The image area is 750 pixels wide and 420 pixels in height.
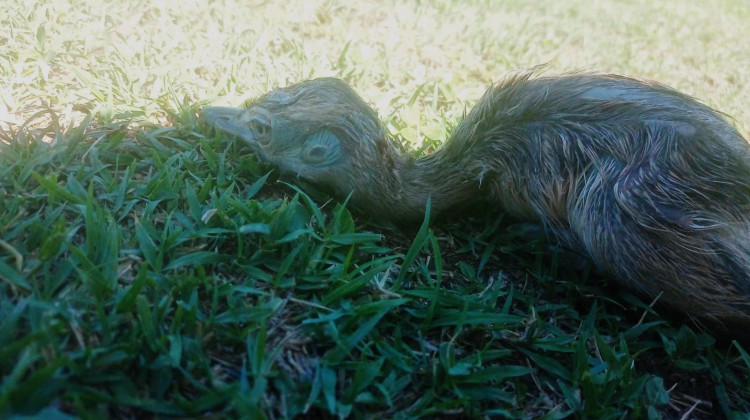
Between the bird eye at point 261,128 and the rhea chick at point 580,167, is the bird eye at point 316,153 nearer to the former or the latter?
the rhea chick at point 580,167

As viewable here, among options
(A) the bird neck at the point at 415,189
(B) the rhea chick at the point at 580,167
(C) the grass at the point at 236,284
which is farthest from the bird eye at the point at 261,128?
(A) the bird neck at the point at 415,189

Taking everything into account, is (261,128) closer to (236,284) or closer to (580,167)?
(236,284)

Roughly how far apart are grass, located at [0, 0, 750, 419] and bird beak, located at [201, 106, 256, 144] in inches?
3.1

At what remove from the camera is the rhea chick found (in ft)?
8.77

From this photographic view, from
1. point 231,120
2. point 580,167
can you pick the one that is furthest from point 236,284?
point 580,167

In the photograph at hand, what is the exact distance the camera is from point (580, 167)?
2939mm

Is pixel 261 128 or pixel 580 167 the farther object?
pixel 261 128

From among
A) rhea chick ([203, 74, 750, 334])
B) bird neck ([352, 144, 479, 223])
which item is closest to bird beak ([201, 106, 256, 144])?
rhea chick ([203, 74, 750, 334])

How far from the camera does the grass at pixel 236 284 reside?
1965 millimetres

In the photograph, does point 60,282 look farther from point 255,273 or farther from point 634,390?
point 634,390

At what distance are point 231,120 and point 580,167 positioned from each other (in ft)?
5.90

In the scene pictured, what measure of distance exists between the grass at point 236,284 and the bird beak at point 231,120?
0.08 metres

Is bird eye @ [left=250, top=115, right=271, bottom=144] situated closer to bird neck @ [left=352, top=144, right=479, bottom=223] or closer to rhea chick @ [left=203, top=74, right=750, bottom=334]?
rhea chick @ [left=203, top=74, right=750, bottom=334]

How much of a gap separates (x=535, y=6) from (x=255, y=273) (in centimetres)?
506
